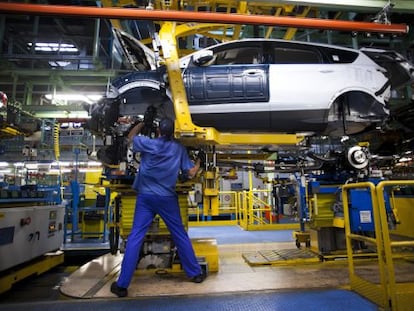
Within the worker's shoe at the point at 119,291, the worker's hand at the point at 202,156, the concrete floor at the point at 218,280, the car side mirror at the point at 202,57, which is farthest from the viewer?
the car side mirror at the point at 202,57

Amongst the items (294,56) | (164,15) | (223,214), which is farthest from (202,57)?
(223,214)

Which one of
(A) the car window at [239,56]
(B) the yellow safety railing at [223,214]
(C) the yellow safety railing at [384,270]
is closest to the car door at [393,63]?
(A) the car window at [239,56]

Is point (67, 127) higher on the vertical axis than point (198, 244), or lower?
higher

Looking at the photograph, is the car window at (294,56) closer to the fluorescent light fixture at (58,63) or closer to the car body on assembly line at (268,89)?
the car body on assembly line at (268,89)

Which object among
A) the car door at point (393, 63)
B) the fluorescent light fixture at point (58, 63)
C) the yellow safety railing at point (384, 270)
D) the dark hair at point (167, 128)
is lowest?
the yellow safety railing at point (384, 270)

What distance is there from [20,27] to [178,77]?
862cm

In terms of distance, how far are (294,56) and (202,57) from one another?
153 centimetres

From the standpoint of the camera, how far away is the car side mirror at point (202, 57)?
3.72 meters

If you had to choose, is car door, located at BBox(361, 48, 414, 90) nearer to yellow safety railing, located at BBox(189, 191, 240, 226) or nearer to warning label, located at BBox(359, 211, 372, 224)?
warning label, located at BBox(359, 211, 372, 224)

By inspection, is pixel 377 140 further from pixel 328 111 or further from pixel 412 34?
pixel 328 111

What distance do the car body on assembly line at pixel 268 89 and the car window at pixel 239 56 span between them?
0.02m

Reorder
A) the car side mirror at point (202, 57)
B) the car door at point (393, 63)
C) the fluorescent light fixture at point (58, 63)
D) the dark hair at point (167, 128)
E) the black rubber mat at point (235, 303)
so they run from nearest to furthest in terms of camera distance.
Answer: the black rubber mat at point (235, 303)
the dark hair at point (167, 128)
the car side mirror at point (202, 57)
the car door at point (393, 63)
the fluorescent light fixture at point (58, 63)

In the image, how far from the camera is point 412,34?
7562 millimetres

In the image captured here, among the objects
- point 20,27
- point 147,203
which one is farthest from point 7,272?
point 20,27
